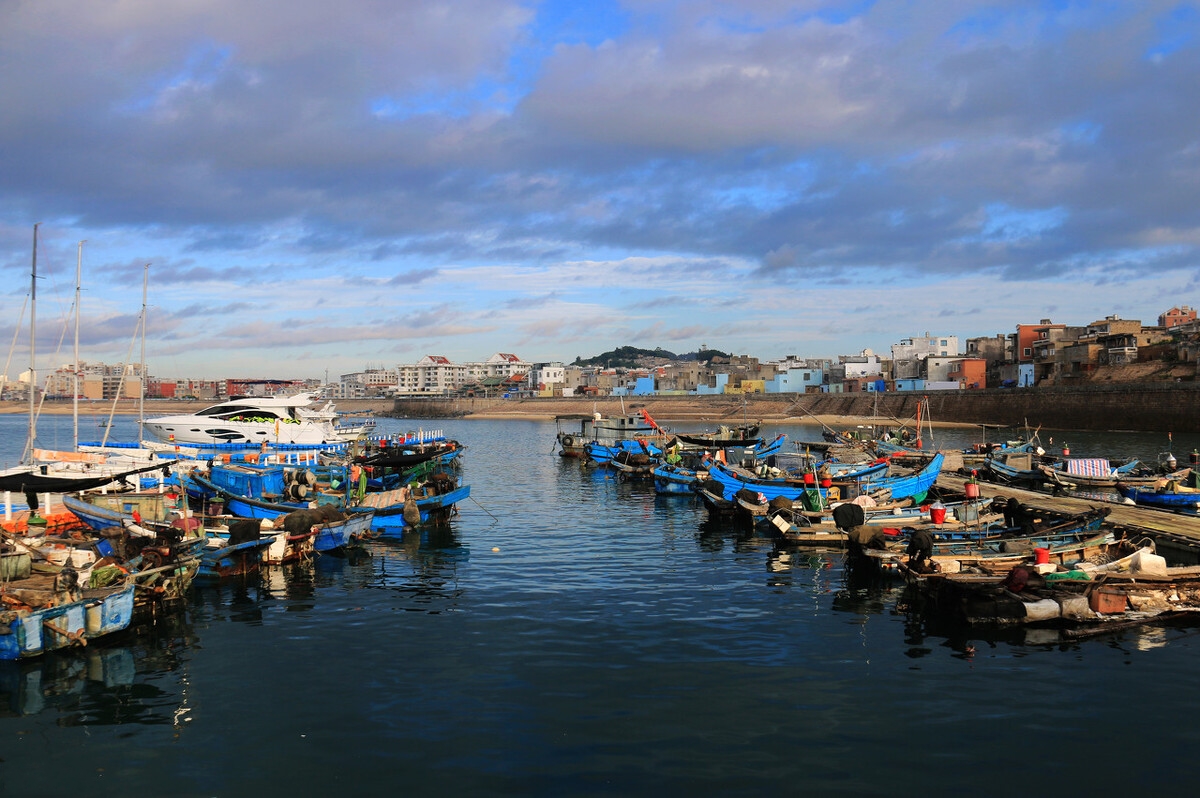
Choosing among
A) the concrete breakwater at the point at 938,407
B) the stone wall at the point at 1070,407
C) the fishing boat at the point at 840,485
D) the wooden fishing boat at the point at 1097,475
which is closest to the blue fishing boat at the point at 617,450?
the concrete breakwater at the point at 938,407

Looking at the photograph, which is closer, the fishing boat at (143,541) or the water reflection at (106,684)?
the water reflection at (106,684)

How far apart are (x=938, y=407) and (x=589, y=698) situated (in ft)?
367

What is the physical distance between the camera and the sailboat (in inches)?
842

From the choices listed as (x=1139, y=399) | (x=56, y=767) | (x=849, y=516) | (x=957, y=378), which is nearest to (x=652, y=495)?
(x=849, y=516)

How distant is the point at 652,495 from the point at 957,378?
10421cm

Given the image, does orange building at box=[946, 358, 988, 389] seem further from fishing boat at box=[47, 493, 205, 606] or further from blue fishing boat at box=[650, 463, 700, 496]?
fishing boat at box=[47, 493, 205, 606]

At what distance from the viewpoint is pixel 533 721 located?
13.0 m

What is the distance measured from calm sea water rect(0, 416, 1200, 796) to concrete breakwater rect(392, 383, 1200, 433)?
53418 mm

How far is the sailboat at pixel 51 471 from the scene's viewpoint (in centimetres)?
2138

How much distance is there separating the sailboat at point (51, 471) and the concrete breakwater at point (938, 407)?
2054 inches

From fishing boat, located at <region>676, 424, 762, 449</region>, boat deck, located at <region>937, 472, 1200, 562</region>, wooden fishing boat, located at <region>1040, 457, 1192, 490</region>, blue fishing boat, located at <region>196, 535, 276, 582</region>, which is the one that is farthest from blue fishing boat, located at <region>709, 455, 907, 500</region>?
fishing boat, located at <region>676, 424, 762, 449</region>

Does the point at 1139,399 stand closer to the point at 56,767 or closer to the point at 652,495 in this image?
the point at 652,495

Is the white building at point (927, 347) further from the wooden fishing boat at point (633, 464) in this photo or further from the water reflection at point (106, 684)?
the water reflection at point (106, 684)

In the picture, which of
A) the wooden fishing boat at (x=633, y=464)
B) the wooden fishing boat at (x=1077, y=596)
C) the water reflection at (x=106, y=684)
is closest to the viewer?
the water reflection at (x=106, y=684)
